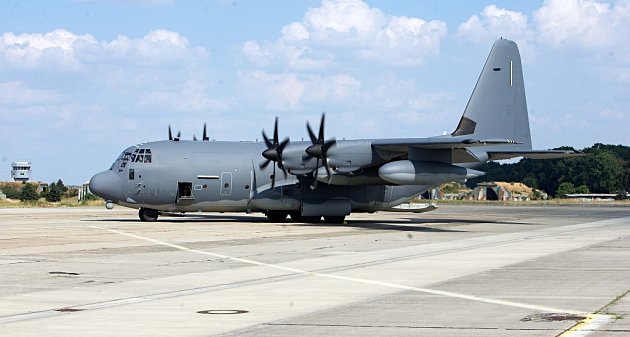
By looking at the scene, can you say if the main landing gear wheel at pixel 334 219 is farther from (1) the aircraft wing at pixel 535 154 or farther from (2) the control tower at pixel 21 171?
(2) the control tower at pixel 21 171

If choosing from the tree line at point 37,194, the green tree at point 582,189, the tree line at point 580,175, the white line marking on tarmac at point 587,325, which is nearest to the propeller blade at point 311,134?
the white line marking on tarmac at point 587,325

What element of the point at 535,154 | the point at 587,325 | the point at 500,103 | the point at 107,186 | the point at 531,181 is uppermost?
the point at 500,103

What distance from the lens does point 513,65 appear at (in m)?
52.7

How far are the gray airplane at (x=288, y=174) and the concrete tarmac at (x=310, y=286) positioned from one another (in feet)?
29.4

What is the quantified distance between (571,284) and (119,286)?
927 centimetres

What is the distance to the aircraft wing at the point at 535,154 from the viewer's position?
46.8 metres

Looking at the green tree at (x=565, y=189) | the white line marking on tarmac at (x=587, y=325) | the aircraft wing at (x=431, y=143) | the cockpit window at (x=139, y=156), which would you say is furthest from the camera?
the green tree at (x=565, y=189)

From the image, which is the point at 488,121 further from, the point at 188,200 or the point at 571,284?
the point at 571,284

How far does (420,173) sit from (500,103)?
1104cm

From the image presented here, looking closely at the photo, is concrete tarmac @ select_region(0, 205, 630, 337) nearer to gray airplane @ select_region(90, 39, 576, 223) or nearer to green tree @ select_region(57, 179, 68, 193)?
gray airplane @ select_region(90, 39, 576, 223)

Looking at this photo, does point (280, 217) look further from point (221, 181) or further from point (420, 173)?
point (420, 173)

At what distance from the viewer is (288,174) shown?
47.9 meters

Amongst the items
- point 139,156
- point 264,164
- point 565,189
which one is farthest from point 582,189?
point 139,156

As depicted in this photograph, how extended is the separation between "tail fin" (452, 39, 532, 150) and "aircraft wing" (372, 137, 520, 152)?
309 inches
